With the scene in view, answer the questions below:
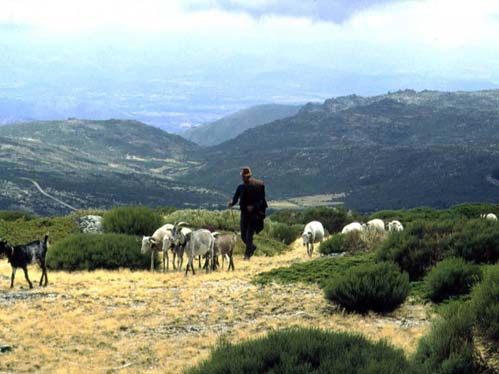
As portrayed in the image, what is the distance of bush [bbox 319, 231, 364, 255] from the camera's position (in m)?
18.9

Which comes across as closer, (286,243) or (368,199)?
(286,243)

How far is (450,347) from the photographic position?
7.30 meters

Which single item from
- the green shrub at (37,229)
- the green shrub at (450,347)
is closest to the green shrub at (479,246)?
the green shrub at (450,347)

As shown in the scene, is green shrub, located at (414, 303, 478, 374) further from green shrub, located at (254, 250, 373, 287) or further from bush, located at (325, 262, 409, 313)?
green shrub, located at (254, 250, 373, 287)

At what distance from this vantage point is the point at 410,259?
1356 centimetres

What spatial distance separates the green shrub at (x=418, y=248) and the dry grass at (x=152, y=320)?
1755 millimetres

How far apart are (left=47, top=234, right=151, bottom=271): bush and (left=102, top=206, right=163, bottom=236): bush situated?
459 centimetres

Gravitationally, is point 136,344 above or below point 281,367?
below

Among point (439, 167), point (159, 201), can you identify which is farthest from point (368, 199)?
point (159, 201)

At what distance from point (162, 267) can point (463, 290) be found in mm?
9012

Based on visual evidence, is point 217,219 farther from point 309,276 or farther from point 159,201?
point 159,201

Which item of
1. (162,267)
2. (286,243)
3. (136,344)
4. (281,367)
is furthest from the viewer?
(286,243)

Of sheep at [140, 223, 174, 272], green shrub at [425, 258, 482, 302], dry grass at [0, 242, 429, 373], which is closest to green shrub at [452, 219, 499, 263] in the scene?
green shrub at [425, 258, 482, 302]

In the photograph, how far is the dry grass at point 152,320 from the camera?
9.20 meters
